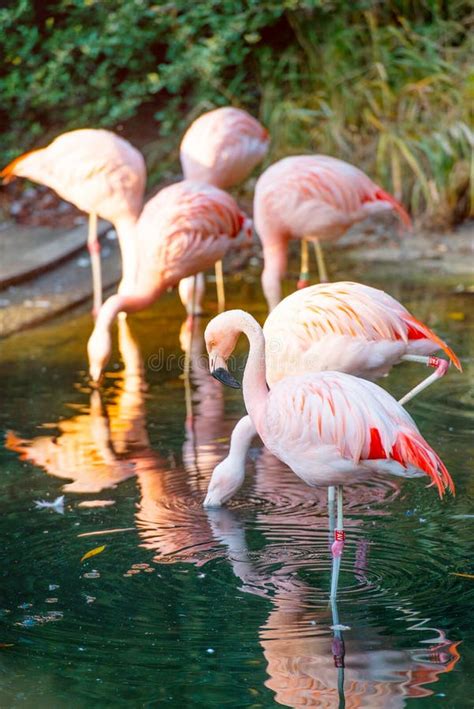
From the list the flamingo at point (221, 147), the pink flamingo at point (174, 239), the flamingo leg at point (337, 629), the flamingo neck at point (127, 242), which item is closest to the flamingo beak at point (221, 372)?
the flamingo leg at point (337, 629)

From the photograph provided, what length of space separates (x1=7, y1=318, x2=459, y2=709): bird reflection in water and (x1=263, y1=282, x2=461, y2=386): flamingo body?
1.56ft

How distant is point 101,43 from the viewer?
10.9 meters

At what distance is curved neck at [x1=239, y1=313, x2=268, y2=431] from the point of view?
145 inches

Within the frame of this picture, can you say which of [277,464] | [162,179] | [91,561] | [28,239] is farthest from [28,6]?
[91,561]

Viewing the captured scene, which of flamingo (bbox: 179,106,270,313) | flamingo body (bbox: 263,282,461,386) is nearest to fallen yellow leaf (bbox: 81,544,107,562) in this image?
flamingo body (bbox: 263,282,461,386)

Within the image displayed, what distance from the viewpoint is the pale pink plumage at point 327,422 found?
3432mm

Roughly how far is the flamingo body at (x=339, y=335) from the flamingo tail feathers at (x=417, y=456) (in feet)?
3.30

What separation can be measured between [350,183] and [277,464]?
7.15ft

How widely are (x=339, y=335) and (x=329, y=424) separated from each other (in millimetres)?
977

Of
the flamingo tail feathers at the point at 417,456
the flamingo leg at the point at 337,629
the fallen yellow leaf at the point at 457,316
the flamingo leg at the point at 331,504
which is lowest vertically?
the fallen yellow leaf at the point at 457,316

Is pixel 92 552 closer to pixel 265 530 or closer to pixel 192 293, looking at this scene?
pixel 265 530

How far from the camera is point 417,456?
339 centimetres

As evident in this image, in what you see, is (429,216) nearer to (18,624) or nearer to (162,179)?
(162,179)

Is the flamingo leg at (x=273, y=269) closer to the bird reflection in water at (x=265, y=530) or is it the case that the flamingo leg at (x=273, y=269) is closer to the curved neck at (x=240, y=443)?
the bird reflection in water at (x=265, y=530)
